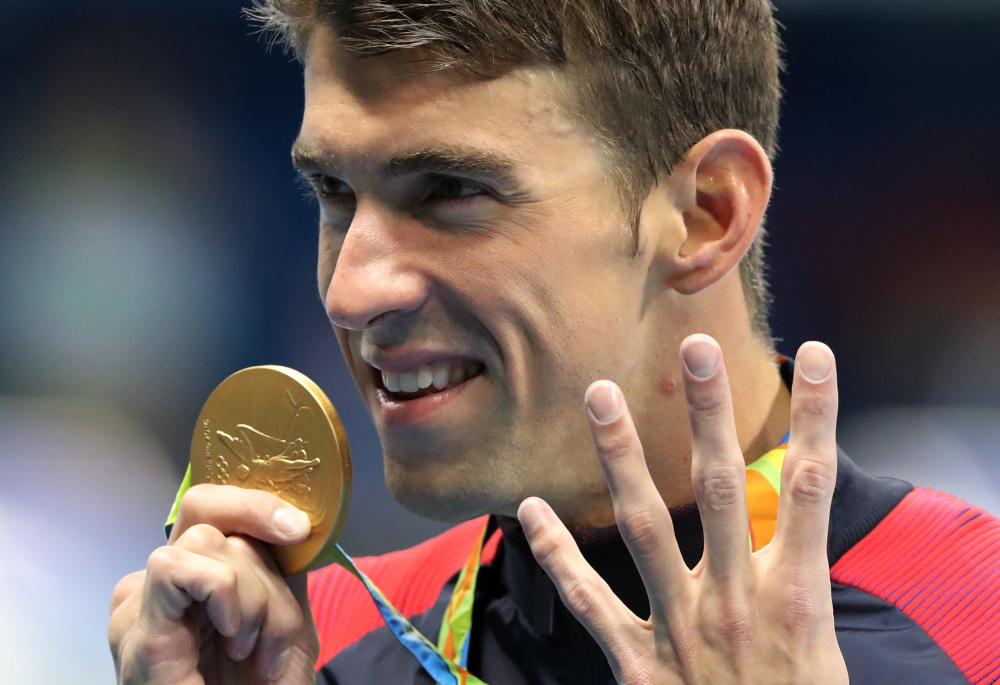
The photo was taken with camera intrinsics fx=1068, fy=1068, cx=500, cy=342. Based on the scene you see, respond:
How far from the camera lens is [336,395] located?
462cm

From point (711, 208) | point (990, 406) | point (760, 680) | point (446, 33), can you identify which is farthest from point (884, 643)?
point (990, 406)

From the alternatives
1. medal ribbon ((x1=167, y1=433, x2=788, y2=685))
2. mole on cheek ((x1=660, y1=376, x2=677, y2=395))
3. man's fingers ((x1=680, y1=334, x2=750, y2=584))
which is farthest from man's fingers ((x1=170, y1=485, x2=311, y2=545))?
man's fingers ((x1=680, y1=334, x2=750, y2=584))

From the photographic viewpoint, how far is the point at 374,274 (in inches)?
75.6

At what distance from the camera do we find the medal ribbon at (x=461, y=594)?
1958 mm

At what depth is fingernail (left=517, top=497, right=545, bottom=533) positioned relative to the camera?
1.48m

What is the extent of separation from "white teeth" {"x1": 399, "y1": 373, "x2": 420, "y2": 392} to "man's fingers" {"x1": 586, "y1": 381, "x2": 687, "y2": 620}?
65 cm

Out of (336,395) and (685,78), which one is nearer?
(685,78)

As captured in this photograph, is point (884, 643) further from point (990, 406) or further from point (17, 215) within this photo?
point (17, 215)

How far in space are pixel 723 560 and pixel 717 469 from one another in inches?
4.7

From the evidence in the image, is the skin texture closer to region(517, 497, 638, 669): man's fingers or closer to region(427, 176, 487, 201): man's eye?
region(427, 176, 487, 201): man's eye

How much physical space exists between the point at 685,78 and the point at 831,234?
3124 mm

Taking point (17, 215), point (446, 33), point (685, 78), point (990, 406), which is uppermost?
point (446, 33)

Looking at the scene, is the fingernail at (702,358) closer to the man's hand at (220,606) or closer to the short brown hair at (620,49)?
the short brown hair at (620,49)

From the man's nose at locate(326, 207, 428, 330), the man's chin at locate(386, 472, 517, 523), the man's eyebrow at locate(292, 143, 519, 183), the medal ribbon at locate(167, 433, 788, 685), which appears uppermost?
the man's eyebrow at locate(292, 143, 519, 183)
